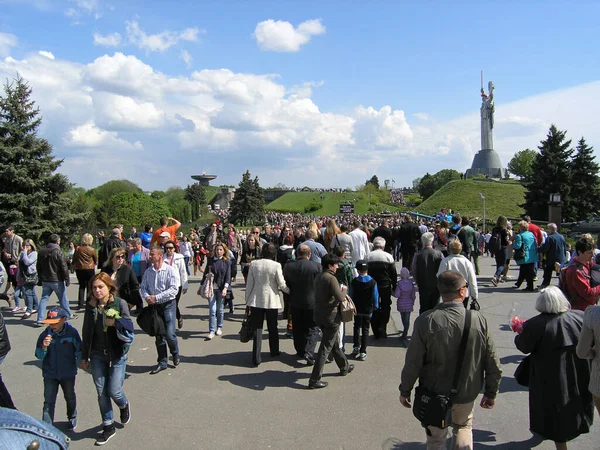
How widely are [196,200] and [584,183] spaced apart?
81521mm

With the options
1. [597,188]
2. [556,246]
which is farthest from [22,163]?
[597,188]

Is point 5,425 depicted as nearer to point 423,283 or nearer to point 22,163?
point 423,283

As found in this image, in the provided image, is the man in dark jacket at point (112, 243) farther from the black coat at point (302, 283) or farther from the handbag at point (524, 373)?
the handbag at point (524, 373)

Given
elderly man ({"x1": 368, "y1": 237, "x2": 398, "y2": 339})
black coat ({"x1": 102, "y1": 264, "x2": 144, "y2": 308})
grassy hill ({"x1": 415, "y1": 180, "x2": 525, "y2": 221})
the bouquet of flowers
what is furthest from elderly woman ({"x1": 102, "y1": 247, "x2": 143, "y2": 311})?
grassy hill ({"x1": 415, "y1": 180, "x2": 525, "y2": 221})

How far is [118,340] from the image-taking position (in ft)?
15.5

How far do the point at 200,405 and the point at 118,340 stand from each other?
141 centimetres

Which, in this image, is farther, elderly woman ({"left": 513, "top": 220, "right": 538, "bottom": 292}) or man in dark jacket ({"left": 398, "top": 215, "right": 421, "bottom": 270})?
man in dark jacket ({"left": 398, "top": 215, "right": 421, "bottom": 270})

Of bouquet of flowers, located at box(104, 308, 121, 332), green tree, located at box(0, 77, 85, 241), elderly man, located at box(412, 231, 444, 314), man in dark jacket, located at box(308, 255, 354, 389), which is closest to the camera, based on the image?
bouquet of flowers, located at box(104, 308, 121, 332)

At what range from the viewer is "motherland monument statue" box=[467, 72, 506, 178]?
90250 mm

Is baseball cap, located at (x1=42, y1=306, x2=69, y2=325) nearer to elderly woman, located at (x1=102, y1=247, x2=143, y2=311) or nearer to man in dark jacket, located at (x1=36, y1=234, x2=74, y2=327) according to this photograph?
elderly woman, located at (x1=102, y1=247, x2=143, y2=311)

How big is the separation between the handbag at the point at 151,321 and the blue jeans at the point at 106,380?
1654 mm

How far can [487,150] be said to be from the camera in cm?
9256

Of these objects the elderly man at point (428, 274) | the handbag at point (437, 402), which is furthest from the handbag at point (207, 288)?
the handbag at point (437, 402)

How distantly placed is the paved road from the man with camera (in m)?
1.24
